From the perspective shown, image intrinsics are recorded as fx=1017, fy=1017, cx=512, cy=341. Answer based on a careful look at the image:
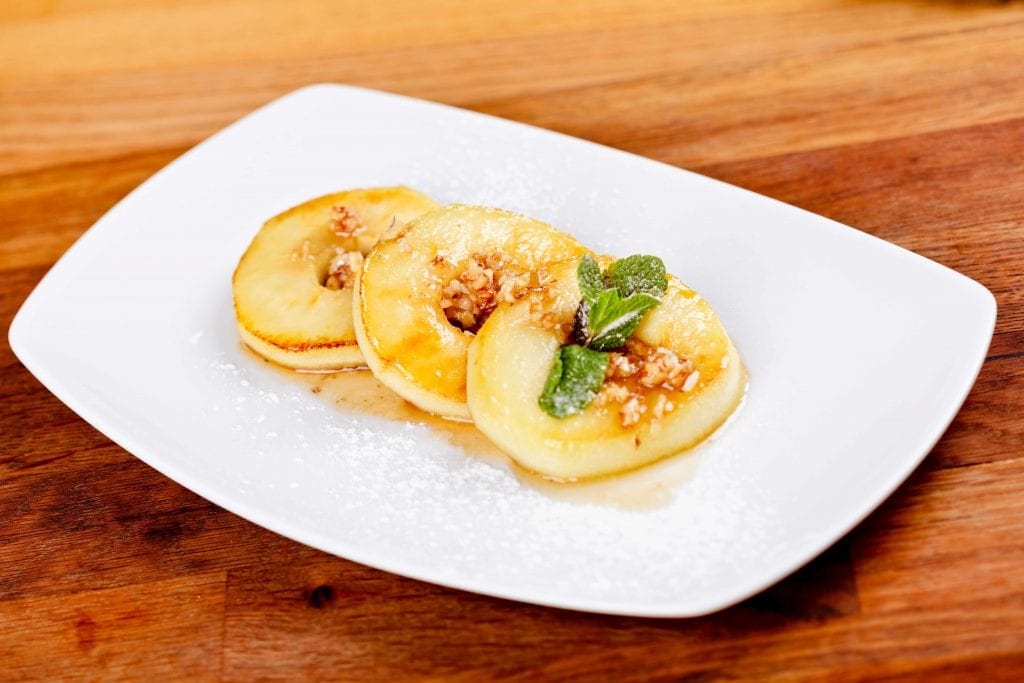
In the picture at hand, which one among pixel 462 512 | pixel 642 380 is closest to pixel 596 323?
pixel 642 380

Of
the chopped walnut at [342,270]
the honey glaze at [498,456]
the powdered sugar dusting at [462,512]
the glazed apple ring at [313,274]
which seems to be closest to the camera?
the powdered sugar dusting at [462,512]

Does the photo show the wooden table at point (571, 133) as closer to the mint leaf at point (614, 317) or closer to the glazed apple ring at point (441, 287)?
the glazed apple ring at point (441, 287)

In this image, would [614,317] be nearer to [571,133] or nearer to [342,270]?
[342,270]

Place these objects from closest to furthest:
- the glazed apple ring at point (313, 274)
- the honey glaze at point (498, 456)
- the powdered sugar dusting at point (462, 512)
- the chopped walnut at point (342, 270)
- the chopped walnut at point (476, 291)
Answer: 1. the powdered sugar dusting at point (462, 512)
2. the honey glaze at point (498, 456)
3. the chopped walnut at point (476, 291)
4. the glazed apple ring at point (313, 274)
5. the chopped walnut at point (342, 270)

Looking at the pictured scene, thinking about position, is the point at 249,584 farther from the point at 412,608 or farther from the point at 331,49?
the point at 331,49

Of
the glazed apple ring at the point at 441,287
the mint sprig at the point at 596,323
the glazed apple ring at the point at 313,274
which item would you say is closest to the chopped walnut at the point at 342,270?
the glazed apple ring at the point at 313,274

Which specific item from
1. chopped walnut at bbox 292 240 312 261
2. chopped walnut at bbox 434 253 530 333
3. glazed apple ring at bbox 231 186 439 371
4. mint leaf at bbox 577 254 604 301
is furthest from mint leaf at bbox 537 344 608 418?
chopped walnut at bbox 292 240 312 261
